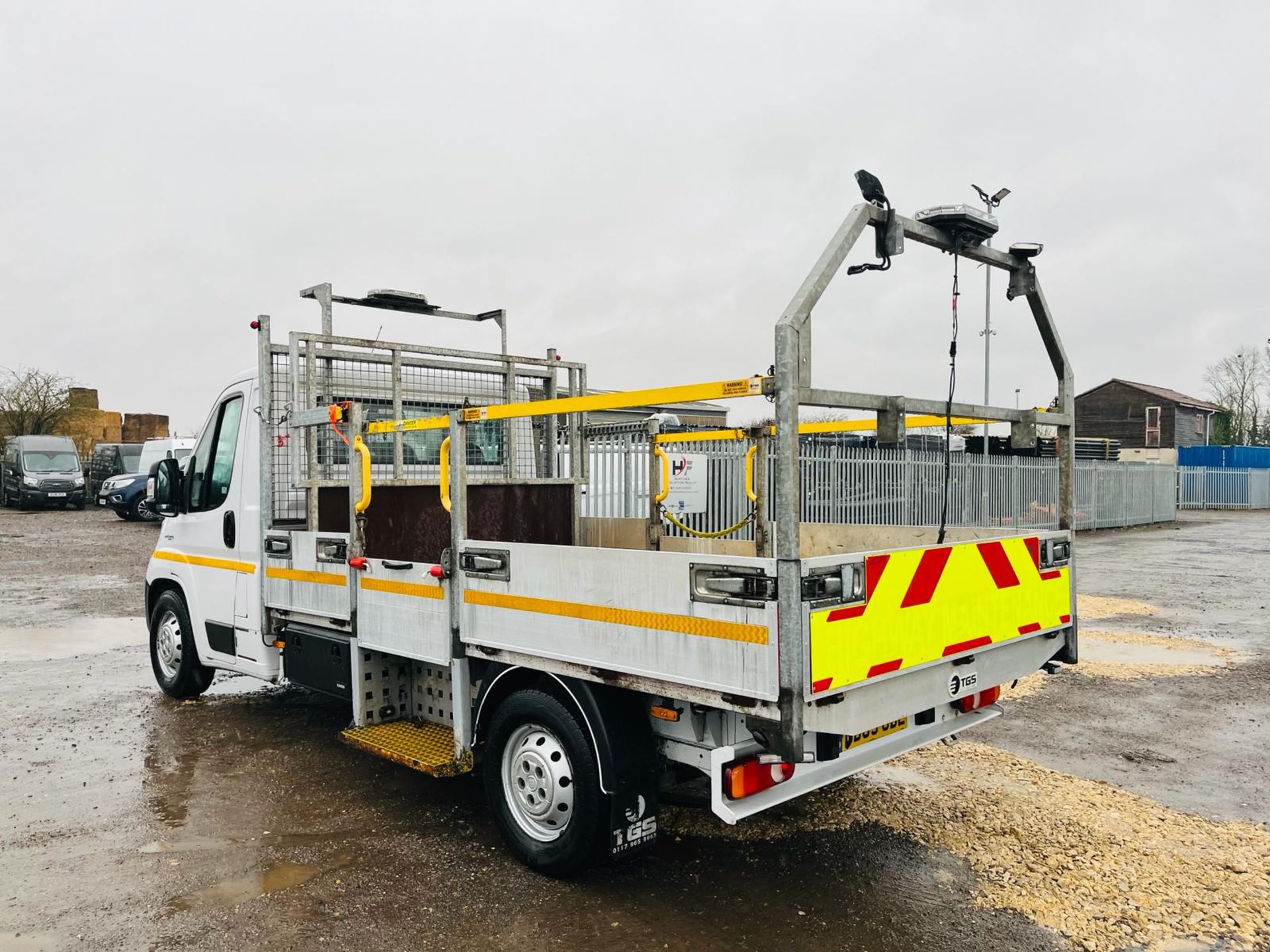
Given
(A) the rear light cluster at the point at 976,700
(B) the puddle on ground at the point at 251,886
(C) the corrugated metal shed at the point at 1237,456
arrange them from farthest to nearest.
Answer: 1. (C) the corrugated metal shed at the point at 1237,456
2. (A) the rear light cluster at the point at 976,700
3. (B) the puddle on ground at the point at 251,886

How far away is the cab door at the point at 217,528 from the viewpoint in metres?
5.95

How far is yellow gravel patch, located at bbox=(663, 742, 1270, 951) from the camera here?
3.60m

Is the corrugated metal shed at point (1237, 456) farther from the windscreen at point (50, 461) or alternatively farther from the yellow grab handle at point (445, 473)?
the yellow grab handle at point (445, 473)

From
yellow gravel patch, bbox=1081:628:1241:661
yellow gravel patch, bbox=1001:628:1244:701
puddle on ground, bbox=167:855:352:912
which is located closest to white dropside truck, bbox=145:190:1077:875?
puddle on ground, bbox=167:855:352:912

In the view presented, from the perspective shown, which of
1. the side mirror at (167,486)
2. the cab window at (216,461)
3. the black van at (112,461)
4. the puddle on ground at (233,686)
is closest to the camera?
the cab window at (216,461)

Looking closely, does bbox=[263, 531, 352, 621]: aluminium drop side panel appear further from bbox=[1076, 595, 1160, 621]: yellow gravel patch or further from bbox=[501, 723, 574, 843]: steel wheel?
bbox=[1076, 595, 1160, 621]: yellow gravel patch

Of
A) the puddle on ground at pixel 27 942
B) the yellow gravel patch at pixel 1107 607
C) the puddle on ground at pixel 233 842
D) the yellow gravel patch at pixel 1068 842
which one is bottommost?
the yellow gravel patch at pixel 1107 607

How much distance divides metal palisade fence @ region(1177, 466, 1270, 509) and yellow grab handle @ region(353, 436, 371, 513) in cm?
4014

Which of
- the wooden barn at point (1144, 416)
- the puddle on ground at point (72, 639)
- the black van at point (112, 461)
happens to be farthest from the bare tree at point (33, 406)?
the wooden barn at point (1144, 416)

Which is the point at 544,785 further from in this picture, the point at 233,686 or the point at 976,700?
the point at 233,686

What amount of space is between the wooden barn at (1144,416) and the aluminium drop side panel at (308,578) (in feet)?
178

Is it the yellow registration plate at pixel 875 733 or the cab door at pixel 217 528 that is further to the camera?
the cab door at pixel 217 528

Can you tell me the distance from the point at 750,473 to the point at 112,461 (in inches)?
1217

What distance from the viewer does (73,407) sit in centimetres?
3806
